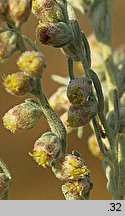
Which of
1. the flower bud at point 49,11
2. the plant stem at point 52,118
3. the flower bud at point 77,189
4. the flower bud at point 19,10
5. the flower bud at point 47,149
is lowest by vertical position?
the flower bud at point 77,189

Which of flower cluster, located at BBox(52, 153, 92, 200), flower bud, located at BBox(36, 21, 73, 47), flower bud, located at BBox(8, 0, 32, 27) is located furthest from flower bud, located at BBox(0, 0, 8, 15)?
flower cluster, located at BBox(52, 153, 92, 200)

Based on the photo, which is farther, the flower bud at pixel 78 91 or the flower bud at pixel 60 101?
the flower bud at pixel 60 101

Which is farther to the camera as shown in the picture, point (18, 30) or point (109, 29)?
point (109, 29)

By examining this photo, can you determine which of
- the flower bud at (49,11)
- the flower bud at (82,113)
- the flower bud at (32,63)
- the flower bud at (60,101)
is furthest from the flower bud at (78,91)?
the flower bud at (60,101)

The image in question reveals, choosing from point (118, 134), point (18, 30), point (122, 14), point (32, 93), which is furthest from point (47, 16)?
point (122, 14)

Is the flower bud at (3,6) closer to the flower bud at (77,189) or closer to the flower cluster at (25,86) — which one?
the flower cluster at (25,86)

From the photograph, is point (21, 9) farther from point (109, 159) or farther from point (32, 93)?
point (109, 159)
